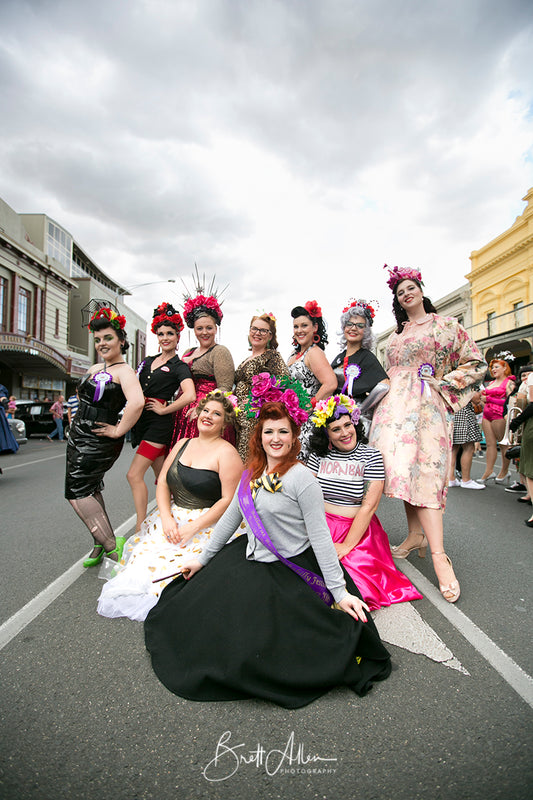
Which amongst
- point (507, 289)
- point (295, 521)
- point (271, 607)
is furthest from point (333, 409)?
point (507, 289)

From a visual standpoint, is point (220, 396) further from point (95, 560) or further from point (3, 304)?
point (3, 304)

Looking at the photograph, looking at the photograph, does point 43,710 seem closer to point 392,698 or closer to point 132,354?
point 392,698

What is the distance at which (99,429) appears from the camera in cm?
338

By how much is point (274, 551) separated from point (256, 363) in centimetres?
180

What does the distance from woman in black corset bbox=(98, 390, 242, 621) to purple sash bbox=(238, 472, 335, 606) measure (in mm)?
659

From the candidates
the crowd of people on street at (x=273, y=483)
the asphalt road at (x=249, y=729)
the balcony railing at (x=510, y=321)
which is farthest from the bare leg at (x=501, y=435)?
the balcony railing at (x=510, y=321)

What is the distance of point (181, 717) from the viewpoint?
1.76 meters

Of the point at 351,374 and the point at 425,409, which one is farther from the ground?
the point at 351,374

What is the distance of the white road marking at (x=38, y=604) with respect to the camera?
2.43m

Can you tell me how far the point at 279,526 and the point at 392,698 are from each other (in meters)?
0.92

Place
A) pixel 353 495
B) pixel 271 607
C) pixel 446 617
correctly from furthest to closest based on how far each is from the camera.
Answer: pixel 353 495 → pixel 446 617 → pixel 271 607

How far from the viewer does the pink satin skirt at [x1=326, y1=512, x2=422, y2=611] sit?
2791mm

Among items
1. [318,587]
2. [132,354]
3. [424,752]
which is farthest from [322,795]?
[132,354]

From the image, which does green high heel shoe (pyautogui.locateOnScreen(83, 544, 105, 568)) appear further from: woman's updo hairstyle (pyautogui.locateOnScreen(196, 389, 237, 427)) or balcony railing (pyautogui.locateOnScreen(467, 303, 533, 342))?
balcony railing (pyautogui.locateOnScreen(467, 303, 533, 342))
